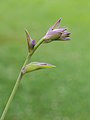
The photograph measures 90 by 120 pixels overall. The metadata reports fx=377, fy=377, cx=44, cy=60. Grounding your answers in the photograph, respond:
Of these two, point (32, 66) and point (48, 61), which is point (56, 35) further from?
point (48, 61)

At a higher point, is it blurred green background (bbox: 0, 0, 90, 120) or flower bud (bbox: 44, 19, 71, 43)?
flower bud (bbox: 44, 19, 71, 43)

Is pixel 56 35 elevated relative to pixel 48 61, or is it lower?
elevated

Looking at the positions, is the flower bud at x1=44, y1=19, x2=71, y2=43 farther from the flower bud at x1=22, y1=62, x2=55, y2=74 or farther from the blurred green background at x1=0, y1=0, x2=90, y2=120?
the blurred green background at x1=0, y1=0, x2=90, y2=120

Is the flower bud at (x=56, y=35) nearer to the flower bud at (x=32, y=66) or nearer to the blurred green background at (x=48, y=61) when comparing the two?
the flower bud at (x=32, y=66)

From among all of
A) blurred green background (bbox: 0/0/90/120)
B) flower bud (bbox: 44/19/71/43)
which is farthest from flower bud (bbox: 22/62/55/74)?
blurred green background (bbox: 0/0/90/120)

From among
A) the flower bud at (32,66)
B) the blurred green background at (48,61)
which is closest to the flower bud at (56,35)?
the flower bud at (32,66)

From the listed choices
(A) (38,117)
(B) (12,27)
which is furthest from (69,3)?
(A) (38,117)

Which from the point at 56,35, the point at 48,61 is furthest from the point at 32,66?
the point at 48,61

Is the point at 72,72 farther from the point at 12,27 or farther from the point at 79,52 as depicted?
the point at 12,27
